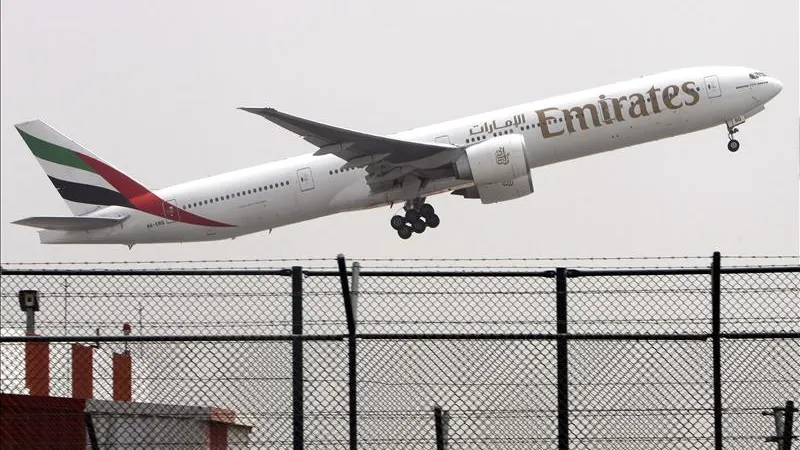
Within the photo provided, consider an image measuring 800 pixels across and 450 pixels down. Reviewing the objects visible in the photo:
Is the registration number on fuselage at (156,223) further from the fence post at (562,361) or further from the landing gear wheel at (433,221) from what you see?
the fence post at (562,361)

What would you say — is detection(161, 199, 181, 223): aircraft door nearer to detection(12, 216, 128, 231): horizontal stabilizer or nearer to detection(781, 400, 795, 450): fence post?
detection(12, 216, 128, 231): horizontal stabilizer

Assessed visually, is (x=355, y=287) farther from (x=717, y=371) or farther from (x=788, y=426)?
(x=788, y=426)

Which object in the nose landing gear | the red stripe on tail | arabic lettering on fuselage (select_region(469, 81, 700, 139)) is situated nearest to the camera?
arabic lettering on fuselage (select_region(469, 81, 700, 139))

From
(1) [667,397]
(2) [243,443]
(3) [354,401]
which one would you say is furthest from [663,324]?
(2) [243,443]

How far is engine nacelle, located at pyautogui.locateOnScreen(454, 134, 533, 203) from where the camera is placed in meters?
43.1

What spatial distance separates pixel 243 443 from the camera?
12.5 m

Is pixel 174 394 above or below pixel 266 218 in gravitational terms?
below

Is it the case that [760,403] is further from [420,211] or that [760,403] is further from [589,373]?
[420,211]

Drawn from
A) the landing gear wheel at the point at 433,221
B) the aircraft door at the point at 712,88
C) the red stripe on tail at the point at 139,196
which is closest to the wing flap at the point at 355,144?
the landing gear wheel at the point at 433,221

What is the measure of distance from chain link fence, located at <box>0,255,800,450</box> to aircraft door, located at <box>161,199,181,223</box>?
122ft

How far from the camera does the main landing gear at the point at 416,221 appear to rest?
156 feet

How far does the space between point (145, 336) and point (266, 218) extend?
35812 millimetres

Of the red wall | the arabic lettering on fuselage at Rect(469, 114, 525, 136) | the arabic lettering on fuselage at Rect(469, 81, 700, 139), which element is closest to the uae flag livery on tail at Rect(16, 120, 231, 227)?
the arabic lettering on fuselage at Rect(469, 114, 525, 136)

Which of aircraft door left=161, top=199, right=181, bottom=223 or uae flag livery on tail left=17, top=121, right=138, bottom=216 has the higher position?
uae flag livery on tail left=17, top=121, right=138, bottom=216
